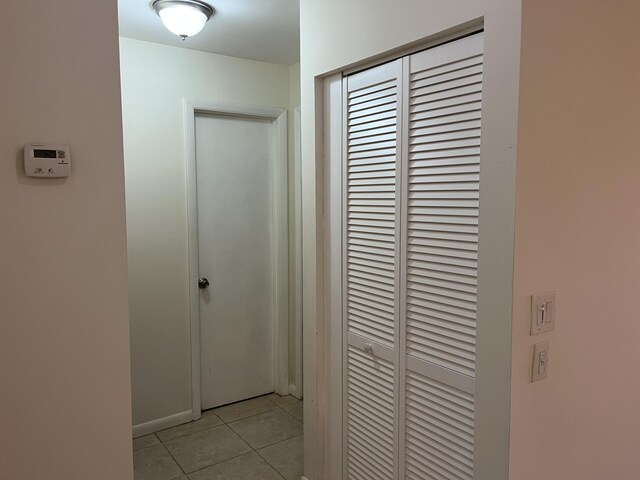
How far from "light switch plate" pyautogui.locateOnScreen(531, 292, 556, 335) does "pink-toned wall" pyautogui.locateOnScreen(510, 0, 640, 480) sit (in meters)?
A: 0.02

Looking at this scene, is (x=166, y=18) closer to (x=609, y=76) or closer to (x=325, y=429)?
(x=609, y=76)

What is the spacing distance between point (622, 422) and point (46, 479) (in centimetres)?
187

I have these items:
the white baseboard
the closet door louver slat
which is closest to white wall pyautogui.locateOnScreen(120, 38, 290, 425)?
the white baseboard

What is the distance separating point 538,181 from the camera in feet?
4.53

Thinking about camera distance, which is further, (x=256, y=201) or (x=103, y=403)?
(x=256, y=201)

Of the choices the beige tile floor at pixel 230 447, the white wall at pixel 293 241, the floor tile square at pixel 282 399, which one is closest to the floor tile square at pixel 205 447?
the beige tile floor at pixel 230 447

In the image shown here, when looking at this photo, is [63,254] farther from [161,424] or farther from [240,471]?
[161,424]

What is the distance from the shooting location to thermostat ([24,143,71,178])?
125 centimetres

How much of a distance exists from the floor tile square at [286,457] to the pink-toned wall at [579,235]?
1497 millimetres

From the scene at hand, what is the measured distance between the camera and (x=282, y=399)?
3.57 metres

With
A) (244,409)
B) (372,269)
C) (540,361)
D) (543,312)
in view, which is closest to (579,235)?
(543,312)

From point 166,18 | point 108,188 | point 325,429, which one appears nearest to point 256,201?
point 166,18

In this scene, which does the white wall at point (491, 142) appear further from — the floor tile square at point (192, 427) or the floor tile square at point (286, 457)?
the floor tile square at point (192, 427)

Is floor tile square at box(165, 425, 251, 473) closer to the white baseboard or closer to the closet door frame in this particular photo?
the white baseboard
